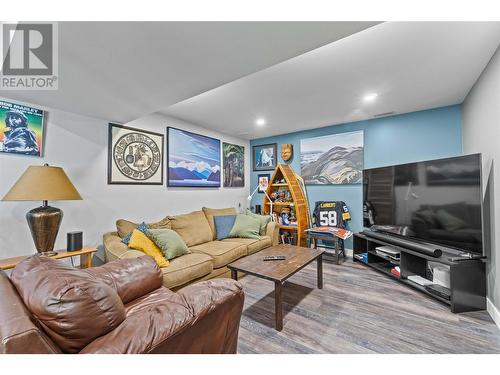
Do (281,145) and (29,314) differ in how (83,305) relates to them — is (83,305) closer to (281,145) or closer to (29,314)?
(29,314)

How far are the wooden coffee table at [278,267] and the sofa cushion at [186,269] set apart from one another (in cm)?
35

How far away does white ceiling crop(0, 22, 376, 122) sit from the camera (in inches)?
45.0

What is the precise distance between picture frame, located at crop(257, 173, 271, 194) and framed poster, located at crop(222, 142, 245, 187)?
0.39m

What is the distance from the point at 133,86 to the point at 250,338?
89.1 inches

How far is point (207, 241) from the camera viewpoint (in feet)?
10.4

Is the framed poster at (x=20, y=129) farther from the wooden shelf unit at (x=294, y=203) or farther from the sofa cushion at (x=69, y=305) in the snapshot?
the wooden shelf unit at (x=294, y=203)

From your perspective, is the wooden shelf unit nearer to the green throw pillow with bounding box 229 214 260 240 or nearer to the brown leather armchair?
the green throw pillow with bounding box 229 214 260 240

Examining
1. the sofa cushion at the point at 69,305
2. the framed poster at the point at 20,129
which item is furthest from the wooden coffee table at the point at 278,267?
the framed poster at the point at 20,129

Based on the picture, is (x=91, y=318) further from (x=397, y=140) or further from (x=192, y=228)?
(x=397, y=140)

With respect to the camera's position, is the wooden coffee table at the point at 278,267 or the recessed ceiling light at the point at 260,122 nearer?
the wooden coffee table at the point at 278,267

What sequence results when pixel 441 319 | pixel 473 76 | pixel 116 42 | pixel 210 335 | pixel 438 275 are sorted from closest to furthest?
pixel 210 335 → pixel 116 42 → pixel 441 319 → pixel 473 76 → pixel 438 275

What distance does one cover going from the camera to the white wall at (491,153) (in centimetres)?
185

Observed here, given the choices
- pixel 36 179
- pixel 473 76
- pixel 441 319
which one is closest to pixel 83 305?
pixel 36 179

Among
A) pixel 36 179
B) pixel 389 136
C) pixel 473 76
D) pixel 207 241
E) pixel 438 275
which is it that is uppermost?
pixel 473 76
